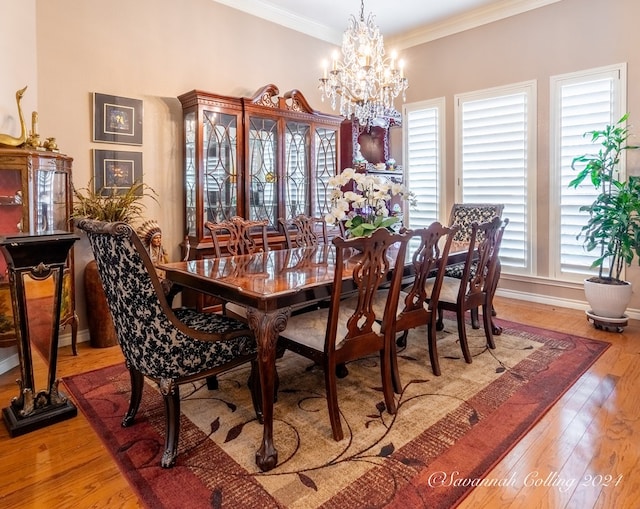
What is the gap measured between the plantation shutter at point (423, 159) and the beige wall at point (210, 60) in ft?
0.61

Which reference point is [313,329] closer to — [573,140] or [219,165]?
Answer: [219,165]

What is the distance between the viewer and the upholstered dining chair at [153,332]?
1693 millimetres

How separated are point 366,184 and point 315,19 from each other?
10.8 ft

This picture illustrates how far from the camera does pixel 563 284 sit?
175 inches

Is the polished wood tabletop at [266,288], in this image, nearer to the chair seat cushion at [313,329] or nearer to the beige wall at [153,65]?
the chair seat cushion at [313,329]

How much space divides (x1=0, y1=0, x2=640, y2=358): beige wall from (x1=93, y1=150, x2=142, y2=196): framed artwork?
66mm

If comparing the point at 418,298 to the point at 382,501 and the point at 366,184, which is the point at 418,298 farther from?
the point at 382,501

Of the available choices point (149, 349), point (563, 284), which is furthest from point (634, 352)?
point (149, 349)

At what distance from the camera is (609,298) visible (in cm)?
363

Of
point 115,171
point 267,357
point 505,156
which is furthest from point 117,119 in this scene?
point 505,156

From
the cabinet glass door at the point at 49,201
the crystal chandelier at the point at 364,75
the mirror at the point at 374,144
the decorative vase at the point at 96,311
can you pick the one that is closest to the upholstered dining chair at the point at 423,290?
the crystal chandelier at the point at 364,75

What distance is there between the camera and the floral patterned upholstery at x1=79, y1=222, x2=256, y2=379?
5.57 feet

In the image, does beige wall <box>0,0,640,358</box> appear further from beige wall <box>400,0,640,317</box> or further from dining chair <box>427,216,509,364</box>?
dining chair <box>427,216,509,364</box>

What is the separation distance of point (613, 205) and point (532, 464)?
9.01 ft
